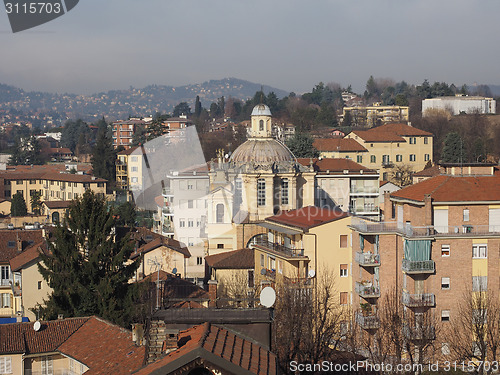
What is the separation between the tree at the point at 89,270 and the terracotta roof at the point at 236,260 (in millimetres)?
8469

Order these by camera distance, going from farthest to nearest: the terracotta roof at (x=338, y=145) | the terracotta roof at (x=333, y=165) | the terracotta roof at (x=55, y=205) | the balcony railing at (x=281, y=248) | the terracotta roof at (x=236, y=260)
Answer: the terracotta roof at (x=338, y=145)
the terracotta roof at (x=55, y=205)
the terracotta roof at (x=333, y=165)
the terracotta roof at (x=236, y=260)
the balcony railing at (x=281, y=248)

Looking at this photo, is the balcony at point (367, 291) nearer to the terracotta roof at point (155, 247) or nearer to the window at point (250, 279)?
the window at point (250, 279)

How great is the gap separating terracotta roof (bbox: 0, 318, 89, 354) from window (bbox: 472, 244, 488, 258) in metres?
12.4

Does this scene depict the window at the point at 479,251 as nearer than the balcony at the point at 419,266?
No

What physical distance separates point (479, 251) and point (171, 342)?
58.2 feet

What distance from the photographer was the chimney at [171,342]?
13.1 meters

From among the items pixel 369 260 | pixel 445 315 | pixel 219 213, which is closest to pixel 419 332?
pixel 445 315

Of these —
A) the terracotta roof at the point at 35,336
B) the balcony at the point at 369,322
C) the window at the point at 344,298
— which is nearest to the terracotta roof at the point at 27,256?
the window at the point at 344,298

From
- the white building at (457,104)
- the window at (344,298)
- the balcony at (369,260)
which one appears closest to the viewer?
the balcony at (369,260)

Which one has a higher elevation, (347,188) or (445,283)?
(347,188)

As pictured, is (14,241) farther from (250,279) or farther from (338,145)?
(338,145)

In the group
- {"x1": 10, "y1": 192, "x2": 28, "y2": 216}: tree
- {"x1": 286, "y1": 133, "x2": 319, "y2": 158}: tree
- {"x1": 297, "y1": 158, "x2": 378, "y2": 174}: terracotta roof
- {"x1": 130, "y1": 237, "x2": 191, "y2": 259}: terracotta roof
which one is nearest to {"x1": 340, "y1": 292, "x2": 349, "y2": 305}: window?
{"x1": 130, "y1": 237, "x2": 191, "y2": 259}: terracotta roof

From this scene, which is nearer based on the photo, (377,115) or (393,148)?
(393,148)

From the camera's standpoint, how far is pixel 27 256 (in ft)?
121
